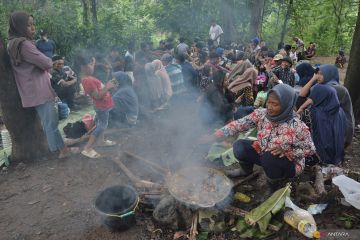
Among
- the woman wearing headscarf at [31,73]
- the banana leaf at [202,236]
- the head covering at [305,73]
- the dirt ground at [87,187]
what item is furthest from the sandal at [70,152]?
the head covering at [305,73]

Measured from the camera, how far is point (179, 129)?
749 cm

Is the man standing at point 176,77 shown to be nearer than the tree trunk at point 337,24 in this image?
Yes

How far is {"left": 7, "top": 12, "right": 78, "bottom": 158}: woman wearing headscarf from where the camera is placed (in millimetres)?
4887

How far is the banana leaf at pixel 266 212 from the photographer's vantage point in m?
3.60

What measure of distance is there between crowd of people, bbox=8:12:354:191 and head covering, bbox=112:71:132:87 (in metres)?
0.02

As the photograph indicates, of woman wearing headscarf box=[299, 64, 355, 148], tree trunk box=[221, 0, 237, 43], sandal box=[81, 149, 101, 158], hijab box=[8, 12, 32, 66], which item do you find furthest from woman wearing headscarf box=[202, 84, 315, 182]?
tree trunk box=[221, 0, 237, 43]

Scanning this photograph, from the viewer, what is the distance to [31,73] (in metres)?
5.17

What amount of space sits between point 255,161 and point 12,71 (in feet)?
14.8

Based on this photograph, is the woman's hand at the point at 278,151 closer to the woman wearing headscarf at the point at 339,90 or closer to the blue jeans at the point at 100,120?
the woman wearing headscarf at the point at 339,90

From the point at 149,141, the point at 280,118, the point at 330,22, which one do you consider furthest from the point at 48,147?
the point at 330,22

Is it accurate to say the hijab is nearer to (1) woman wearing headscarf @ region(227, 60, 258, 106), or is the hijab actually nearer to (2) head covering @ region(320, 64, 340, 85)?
(1) woman wearing headscarf @ region(227, 60, 258, 106)

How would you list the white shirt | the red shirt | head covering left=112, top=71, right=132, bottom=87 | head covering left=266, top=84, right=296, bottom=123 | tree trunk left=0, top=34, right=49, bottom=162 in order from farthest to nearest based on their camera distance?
1. the white shirt
2. head covering left=112, top=71, right=132, bottom=87
3. the red shirt
4. tree trunk left=0, top=34, right=49, bottom=162
5. head covering left=266, top=84, right=296, bottom=123

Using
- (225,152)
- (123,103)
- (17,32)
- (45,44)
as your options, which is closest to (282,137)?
(225,152)

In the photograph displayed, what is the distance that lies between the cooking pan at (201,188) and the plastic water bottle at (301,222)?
786 mm
